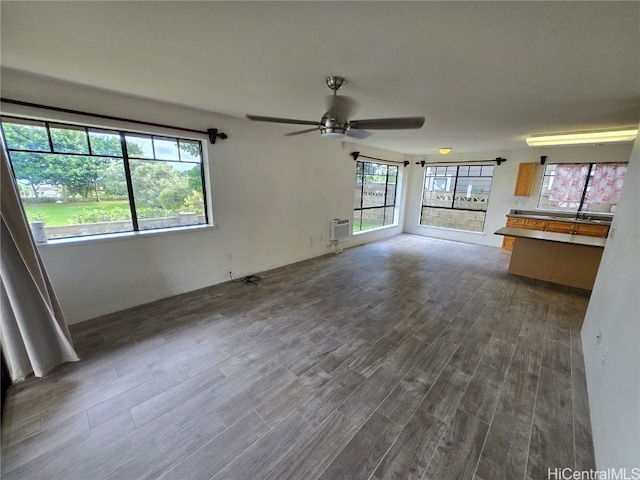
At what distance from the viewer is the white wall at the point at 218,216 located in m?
2.52

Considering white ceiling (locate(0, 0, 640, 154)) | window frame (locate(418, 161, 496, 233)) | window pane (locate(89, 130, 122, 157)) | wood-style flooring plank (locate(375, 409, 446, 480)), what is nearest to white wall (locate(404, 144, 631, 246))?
window frame (locate(418, 161, 496, 233))

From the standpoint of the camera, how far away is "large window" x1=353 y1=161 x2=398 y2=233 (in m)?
6.13

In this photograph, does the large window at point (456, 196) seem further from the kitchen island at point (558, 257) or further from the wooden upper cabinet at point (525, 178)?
the kitchen island at point (558, 257)

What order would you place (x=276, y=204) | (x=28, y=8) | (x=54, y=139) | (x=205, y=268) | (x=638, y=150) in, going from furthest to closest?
(x=276, y=204), (x=205, y=268), (x=54, y=139), (x=638, y=150), (x=28, y=8)

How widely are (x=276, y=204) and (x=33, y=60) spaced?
289 centimetres

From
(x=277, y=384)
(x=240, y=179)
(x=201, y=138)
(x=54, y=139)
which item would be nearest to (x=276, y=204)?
(x=240, y=179)

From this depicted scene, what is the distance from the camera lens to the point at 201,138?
3242mm

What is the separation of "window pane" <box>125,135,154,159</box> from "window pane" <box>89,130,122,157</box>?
9cm

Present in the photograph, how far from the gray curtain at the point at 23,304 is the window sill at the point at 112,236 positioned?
2.14 ft

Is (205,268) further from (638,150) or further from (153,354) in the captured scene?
(638,150)

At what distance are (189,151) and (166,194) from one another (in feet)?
2.10

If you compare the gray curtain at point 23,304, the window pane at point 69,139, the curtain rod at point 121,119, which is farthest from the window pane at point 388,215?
the gray curtain at point 23,304

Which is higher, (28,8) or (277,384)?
(28,8)

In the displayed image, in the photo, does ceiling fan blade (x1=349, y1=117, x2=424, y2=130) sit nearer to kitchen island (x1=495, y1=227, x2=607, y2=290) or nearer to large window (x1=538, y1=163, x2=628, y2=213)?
kitchen island (x1=495, y1=227, x2=607, y2=290)
